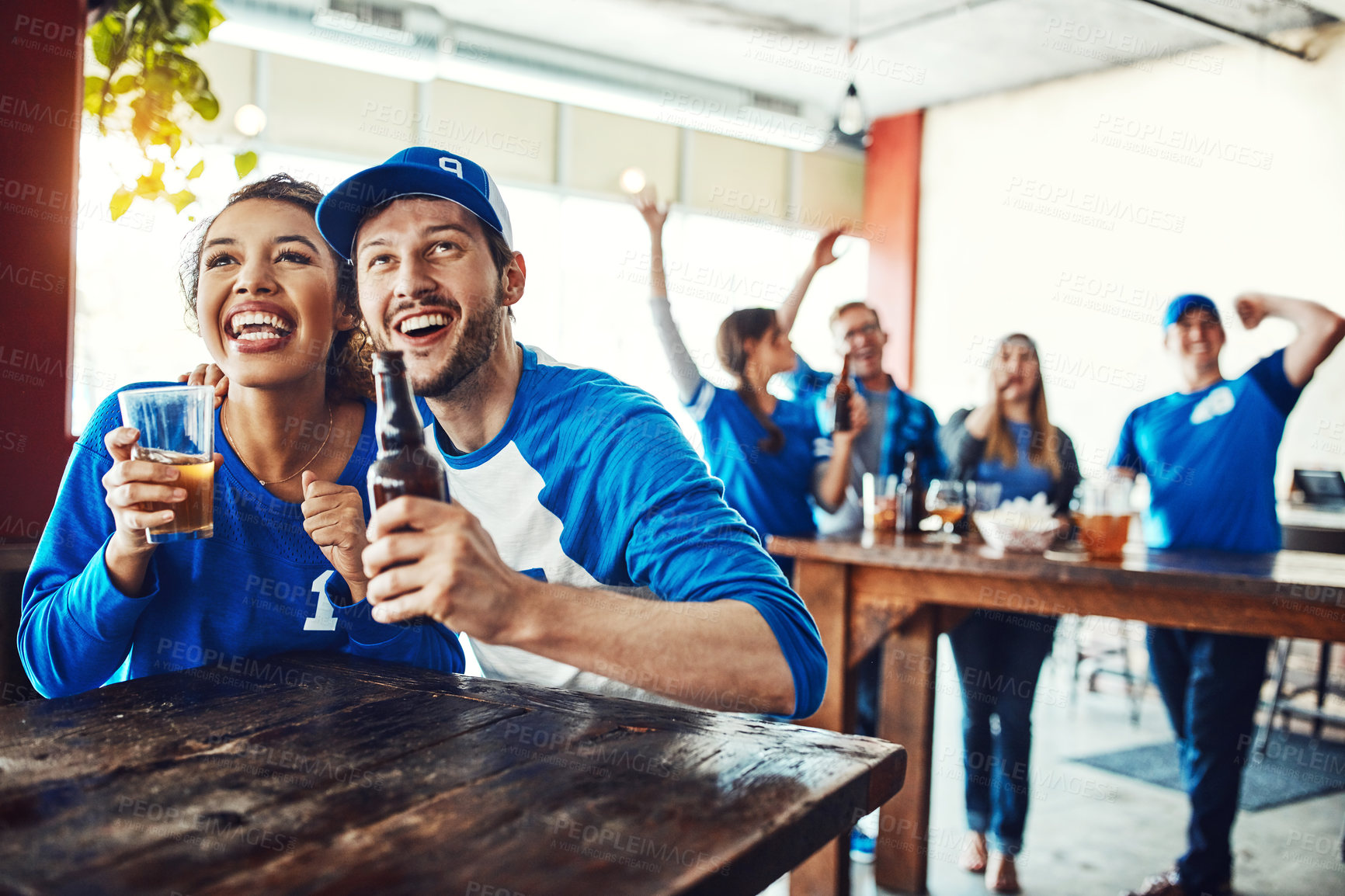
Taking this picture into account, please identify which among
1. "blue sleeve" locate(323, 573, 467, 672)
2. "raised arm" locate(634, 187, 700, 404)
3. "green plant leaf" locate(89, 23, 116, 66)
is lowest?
"blue sleeve" locate(323, 573, 467, 672)

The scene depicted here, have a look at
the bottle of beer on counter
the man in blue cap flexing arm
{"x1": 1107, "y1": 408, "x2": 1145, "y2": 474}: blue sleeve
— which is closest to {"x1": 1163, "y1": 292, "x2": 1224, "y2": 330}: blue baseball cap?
the man in blue cap flexing arm

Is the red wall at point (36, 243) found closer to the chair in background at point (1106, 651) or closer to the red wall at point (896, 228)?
the chair in background at point (1106, 651)

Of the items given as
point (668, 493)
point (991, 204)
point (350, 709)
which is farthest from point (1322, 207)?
point (350, 709)

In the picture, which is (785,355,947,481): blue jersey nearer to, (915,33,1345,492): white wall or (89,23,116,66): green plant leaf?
(89,23,116,66): green plant leaf

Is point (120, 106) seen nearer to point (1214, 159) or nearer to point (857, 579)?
point (857, 579)

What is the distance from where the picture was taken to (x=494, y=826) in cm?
81

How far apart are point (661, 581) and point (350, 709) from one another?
42 centimetres

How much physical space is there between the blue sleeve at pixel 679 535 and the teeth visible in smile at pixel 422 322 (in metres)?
0.26

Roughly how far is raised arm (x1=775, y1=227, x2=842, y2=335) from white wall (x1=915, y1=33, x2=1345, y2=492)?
11.3 feet

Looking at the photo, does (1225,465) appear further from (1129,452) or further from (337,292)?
(337,292)

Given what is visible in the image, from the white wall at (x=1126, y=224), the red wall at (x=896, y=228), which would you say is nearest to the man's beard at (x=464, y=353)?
the white wall at (x=1126, y=224)

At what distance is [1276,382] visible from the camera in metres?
3.01

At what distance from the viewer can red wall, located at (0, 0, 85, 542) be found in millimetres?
1867

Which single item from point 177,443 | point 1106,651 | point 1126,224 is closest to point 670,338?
point 177,443
